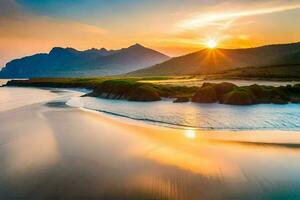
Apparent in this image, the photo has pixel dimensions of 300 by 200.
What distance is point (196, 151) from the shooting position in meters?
18.1

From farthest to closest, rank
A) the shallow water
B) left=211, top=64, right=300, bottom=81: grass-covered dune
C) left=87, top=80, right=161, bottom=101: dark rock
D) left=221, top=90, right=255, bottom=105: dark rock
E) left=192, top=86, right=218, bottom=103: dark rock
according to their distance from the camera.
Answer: left=211, top=64, right=300, bottom=81: grass-covered dune < left=87, top=80, right=161, bottom=101: dark rock < left=192, top=86, right=218, bottom=103: dark rock < left=221, top=90, right=255, bottom=105: dark rock < the shallow water

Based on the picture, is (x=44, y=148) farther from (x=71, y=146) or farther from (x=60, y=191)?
(x=60, y=191)

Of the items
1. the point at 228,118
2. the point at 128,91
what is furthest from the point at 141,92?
the point at 228,118

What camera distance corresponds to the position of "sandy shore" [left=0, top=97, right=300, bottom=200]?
12211 millimetres

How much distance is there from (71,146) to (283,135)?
14.6 m

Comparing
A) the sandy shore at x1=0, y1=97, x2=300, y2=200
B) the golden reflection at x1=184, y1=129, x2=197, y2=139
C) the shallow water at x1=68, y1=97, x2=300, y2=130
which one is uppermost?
the sandy shore at x1=0, y1=97, x2=300, y2=200

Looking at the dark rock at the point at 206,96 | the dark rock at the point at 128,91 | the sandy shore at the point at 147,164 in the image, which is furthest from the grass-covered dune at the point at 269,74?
the sandy shore at the point at 147,164

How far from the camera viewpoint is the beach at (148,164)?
1221cm

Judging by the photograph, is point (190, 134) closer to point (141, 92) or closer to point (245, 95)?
point (245, 95)

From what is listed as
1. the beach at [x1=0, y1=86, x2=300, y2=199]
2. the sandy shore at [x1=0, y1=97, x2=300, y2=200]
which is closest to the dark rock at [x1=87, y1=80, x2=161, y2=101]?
the beach at [x1=0, y1=86, x2=300, y2=199]

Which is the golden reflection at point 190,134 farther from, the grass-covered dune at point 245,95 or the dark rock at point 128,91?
the dark rock at point 128,91

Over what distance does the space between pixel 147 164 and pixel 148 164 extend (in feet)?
0.17

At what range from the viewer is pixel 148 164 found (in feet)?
51.6

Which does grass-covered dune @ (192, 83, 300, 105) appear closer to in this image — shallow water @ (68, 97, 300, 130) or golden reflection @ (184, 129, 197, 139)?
shallow water @ (68, 97, 300, 130)
